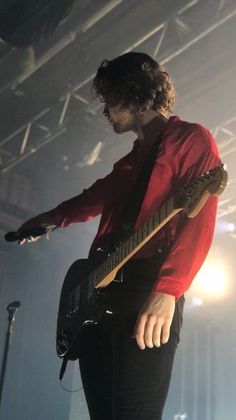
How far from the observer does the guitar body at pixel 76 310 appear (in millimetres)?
1421

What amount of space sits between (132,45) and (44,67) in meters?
1.07

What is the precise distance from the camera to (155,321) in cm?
120

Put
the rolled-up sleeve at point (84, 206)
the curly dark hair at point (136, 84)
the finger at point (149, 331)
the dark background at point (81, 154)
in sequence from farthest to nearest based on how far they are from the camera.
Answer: the dark background at point (81, 154)
the rolled-up sleeve at point (84, 206)
the curly dark hair at point (136, 84)
the finger at point (149, 331)

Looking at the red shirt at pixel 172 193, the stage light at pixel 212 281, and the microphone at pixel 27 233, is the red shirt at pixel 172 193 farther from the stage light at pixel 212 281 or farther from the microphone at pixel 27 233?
the stage light at pixel 212 281

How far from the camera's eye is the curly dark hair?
1.70 m

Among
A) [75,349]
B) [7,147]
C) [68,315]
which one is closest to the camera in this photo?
[75,349]

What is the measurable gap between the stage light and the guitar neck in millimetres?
7581

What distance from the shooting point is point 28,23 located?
428cm

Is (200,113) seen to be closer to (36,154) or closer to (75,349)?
(36,154)

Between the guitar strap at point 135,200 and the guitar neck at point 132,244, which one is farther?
the guitar strap at point 135,200

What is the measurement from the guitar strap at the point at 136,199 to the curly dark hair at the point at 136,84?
0.66ft

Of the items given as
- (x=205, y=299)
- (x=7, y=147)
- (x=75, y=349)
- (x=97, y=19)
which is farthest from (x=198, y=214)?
(x=205, y=299)

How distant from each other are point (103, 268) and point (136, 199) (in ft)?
0.78

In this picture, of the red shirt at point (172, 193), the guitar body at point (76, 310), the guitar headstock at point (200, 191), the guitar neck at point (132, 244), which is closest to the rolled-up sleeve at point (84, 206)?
the red shirt at point (172, 193)
